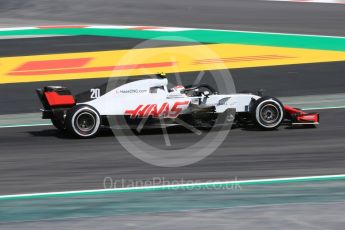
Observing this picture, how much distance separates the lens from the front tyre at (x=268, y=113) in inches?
477

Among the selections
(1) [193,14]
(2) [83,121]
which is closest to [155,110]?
(2) [83,121]

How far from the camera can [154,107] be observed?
39.5 feet

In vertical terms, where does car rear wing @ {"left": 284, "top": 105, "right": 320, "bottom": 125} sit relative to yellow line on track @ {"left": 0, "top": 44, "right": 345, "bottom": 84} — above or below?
below

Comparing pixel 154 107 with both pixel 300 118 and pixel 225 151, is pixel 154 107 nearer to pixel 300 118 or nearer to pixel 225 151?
pixel 225 151

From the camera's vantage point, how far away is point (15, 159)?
35.6 ft

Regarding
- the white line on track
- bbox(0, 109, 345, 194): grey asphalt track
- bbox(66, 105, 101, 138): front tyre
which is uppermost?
bbox(66, 105, 101, 138): front tyre

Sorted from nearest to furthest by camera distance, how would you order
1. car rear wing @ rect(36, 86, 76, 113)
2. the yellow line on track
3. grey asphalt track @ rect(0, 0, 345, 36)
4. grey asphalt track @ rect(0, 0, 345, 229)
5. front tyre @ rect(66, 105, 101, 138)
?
1. grey asphalt track @ rect(0, 0, 345, 229)
2. front tyre @ rect(66, 105, 101, 138)
3. car rear wing @ rect(36, 86, 76, 113)
4. the yellow line on track
5. grey asphalt track @ rect(0, 0, 345, 36)

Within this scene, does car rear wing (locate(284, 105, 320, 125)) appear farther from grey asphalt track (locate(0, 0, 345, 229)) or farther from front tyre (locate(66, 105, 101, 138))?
front tyre (locate(66, 105, 101, 138))

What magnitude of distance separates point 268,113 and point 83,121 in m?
2.84

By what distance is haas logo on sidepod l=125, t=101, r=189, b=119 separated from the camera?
39.5ft

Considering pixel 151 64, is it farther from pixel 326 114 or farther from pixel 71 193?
pixel 71 193

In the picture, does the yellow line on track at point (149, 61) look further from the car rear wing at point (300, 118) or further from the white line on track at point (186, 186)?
the white line on track at point (186, 186)

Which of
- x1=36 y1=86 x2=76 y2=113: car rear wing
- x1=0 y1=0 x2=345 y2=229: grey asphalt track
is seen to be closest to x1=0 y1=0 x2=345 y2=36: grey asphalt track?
x1=0 y1=0 x2=345 y2=229: grey asphalt track

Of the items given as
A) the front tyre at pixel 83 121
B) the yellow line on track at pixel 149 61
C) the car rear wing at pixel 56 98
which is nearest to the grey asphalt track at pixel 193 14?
the yellow line on track at pixel 149 61
